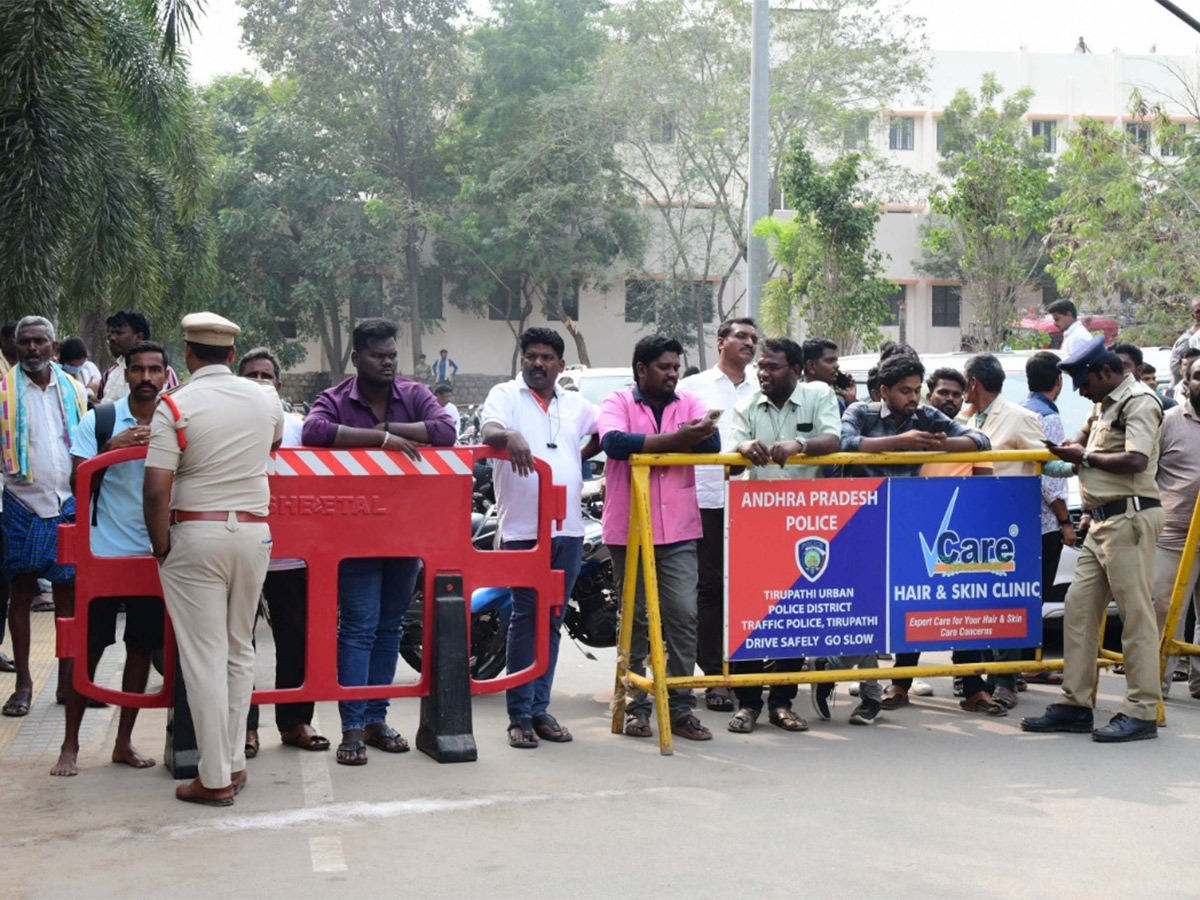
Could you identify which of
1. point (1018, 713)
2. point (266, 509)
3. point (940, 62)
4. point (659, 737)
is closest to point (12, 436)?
point (266, 509)

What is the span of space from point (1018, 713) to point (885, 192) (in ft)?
128

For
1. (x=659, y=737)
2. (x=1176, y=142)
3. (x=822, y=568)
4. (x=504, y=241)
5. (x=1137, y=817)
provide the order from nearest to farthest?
(x=1137, y=817)
(x=659, y=737)
(x=822, y=568)
(x=1176, y=142)
(x=504, y=241)

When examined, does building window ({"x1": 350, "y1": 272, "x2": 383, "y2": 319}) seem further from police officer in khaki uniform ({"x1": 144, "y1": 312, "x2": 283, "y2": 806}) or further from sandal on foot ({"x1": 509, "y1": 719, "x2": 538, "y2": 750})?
police officer in khaki uniform ({"x1": 144, "y1": 312, "x2": 283, "y2": 806})

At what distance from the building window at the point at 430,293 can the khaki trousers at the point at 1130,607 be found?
3978 cm

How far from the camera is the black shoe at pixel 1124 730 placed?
7402mm

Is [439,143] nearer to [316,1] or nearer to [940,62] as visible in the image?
[316,1]

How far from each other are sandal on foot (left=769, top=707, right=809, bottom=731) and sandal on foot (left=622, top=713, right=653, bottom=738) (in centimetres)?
68

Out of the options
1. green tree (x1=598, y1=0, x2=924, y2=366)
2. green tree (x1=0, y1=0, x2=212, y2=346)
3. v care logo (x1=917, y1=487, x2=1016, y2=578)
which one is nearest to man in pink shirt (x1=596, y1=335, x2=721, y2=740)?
v care logo (x1=917, y1=487, x2=1016, y2=578)

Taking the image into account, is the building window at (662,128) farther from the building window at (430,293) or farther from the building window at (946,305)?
the building window at (946,305)

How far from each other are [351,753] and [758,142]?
11.1 m

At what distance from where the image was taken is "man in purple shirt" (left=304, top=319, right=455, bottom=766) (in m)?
6.79

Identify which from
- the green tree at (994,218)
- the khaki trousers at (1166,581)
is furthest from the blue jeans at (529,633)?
the green tree at (994,218)

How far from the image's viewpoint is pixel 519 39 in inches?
1688

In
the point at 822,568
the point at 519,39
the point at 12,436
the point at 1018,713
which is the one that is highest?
the point at 519,39
